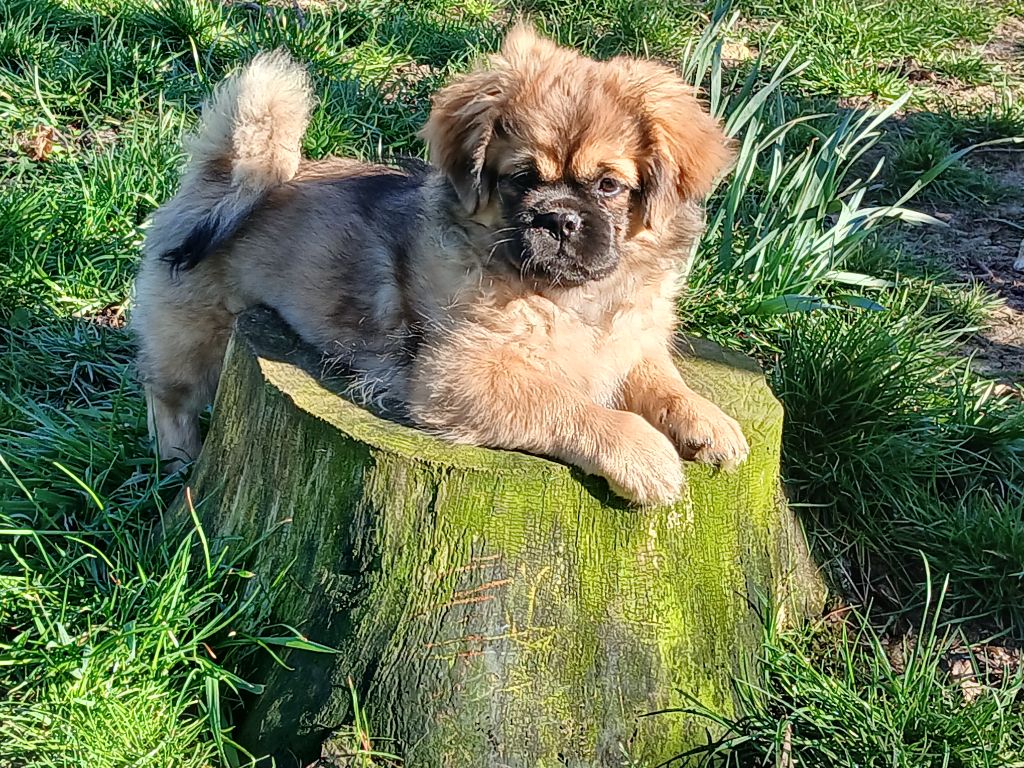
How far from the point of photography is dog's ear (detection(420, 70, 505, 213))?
2.74m

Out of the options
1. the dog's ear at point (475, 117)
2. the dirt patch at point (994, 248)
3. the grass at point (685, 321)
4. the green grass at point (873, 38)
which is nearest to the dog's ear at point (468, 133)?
the dog's ear at point (475, 117)

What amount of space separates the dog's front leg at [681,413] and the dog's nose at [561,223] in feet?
1.79

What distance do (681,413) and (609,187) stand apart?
0.63 m

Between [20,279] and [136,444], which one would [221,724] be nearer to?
[136,444]

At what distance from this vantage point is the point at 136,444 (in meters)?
A: 3.41

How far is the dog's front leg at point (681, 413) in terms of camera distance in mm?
2607

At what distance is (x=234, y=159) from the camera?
3396 millimetres

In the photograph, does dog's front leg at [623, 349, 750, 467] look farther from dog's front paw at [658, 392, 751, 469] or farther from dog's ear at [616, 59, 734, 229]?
dog's ear at [616, 59, 734, 229]

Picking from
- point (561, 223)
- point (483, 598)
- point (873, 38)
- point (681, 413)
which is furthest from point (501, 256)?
point (873, 38)

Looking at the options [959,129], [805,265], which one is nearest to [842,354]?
[805,265]

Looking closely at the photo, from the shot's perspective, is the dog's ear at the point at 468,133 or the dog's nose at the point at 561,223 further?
the dog's ear at the point at 468,133

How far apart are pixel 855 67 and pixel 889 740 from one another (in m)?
4.84

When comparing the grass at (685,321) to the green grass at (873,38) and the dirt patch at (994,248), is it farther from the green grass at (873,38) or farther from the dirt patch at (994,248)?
the dirt patch at (994,248)

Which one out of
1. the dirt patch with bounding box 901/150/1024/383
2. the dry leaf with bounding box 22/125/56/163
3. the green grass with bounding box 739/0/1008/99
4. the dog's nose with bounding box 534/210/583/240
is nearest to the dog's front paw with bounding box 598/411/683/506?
the dog's nose with bounding box 534/210/583/240
